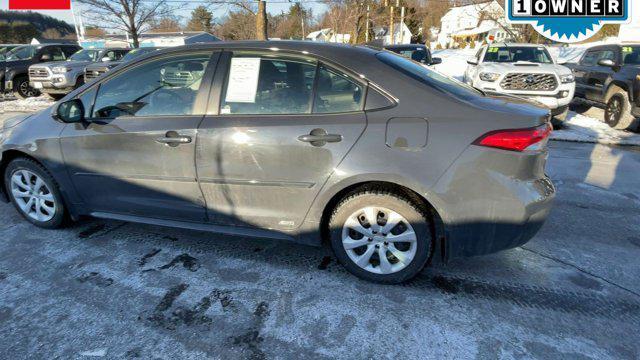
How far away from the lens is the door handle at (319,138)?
2691 mm

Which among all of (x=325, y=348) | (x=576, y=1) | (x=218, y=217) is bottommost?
(x=325, y=348)

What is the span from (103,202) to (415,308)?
2.63 metres

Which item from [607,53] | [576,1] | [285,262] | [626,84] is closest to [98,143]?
[285,262]

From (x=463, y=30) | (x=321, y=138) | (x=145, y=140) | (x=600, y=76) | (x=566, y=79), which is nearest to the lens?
(x=321, y=138)

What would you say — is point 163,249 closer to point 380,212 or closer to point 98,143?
point 98,143

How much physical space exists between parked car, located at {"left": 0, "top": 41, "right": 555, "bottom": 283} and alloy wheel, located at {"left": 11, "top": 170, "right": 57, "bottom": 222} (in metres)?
0.35

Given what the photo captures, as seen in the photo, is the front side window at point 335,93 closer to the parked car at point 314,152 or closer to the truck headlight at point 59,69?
the parked car at point 314,152

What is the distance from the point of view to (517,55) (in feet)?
31.7

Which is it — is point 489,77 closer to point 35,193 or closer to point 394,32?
point 35,193

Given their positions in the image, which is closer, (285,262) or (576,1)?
(285,262)

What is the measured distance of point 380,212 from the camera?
2775 mm

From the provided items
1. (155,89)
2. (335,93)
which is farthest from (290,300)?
(155,89)

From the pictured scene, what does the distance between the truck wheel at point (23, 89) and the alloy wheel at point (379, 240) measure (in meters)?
16.4

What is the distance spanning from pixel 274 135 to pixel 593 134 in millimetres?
7658
